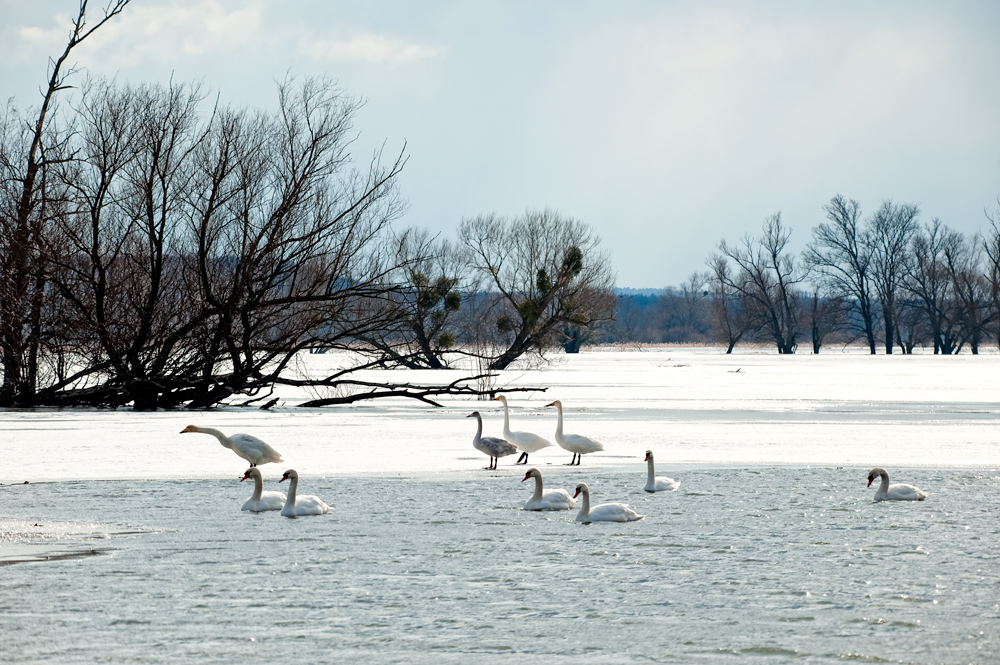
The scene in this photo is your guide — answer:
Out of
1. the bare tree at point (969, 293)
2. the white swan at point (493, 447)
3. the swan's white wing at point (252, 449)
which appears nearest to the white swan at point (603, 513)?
the white swan at point (493, 447)

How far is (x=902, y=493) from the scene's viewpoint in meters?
8.55

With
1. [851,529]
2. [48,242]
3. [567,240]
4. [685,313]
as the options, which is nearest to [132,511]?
[851,529]

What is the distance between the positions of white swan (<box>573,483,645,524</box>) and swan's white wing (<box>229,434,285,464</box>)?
3.89 meters

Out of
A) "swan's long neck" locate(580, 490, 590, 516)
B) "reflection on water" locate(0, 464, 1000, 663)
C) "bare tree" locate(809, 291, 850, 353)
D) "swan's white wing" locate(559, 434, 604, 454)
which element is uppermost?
"bare tree" locate(809, 291, 850, 353)

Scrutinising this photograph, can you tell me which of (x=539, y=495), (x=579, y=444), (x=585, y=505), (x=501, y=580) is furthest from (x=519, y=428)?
(x=501, y=580)

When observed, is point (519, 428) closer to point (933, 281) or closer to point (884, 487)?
point (884, 487)

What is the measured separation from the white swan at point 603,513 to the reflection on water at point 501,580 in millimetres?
101

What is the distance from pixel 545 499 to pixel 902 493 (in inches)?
110

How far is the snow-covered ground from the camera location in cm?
1120

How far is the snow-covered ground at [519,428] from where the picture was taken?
11.2 m

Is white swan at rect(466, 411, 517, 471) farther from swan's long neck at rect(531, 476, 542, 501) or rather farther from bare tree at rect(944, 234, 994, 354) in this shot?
bare tree at rect(944, 234, 994, 354)

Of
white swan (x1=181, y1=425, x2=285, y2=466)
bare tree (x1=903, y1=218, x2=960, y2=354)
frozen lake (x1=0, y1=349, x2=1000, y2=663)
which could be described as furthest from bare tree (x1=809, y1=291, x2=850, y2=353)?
white swan (x1=181, y1=425, x2=285, y2=466)

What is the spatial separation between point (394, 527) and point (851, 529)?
9.96 feet

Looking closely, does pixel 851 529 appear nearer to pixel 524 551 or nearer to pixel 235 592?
pixel 524 551
